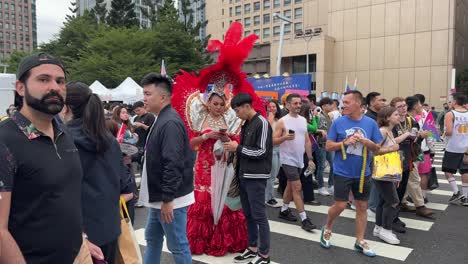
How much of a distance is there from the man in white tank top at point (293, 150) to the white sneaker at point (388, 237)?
36.3 inches

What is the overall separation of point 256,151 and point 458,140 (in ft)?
15.7

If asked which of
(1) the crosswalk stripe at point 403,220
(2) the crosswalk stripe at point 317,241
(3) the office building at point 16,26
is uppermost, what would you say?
(3) the office building at point 16,26

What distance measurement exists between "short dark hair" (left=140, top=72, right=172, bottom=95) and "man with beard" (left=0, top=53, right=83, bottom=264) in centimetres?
125

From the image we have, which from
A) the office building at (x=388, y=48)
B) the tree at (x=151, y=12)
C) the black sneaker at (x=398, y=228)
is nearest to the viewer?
the black sneaker at (x=398, y=228)

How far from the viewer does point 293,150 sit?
5.82 m

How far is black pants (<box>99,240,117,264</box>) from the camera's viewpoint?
2.66 m

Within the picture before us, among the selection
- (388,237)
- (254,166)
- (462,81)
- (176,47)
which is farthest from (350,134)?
(462,81)

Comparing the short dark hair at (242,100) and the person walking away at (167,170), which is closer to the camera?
the person walking away at (167,170)

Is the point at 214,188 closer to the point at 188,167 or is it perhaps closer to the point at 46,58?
the point at 188,167

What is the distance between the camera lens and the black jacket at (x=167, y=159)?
310 cm

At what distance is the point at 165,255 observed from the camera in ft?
15.6

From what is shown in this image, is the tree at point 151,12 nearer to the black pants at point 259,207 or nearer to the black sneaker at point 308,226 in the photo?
the black sneaker at point 308,226

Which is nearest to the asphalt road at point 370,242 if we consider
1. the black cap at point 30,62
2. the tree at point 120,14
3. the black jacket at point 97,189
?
the black jacket at point 97,189

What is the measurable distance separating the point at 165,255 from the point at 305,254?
1.71m
